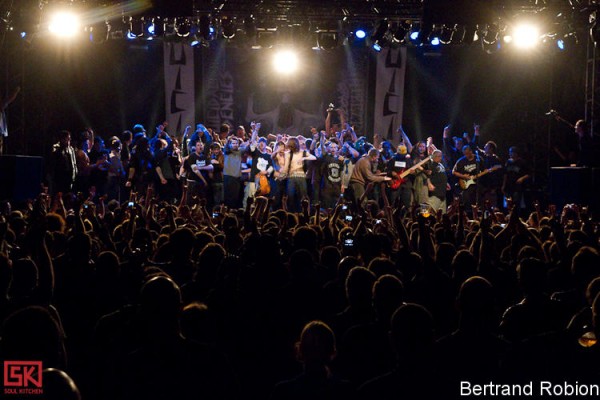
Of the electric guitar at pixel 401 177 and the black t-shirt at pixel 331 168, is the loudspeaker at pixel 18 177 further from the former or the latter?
the electric guitar at pixel 401 177

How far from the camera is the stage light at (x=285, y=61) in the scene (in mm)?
23016

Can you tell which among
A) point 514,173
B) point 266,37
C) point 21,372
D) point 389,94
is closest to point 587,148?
point 514,173

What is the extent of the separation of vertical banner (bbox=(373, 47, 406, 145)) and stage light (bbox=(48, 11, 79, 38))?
998cm

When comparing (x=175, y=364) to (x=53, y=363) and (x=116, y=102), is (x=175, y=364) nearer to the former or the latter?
(x=53, y=363)

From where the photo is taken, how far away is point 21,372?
9.23 feet

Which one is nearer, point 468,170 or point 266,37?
point 266,37

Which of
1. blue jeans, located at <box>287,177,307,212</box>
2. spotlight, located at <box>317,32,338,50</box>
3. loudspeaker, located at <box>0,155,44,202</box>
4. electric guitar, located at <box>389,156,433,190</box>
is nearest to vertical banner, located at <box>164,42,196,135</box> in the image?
blue jeans, located at <box>287,177,307,212</box>

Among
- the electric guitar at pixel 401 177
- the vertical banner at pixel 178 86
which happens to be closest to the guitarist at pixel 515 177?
the electric guitar at pixel 401 177

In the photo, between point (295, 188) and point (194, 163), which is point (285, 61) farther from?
point (194, 163)

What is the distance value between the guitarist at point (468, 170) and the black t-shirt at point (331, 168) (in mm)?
2847

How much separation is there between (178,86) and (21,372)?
65.2ft

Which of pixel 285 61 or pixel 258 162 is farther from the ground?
pixel 285 61

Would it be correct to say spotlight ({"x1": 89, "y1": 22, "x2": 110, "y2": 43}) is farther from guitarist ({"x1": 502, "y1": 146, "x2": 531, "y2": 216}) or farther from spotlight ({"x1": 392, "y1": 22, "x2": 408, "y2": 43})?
guitarist ({"x1": 502, "y1": 146, "x2": 531, "y2": 216})

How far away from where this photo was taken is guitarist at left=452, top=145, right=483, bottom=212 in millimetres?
18797
